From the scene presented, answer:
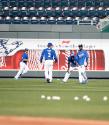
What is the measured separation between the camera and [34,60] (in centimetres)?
3972

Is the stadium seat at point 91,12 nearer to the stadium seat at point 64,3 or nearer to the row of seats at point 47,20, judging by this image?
the row of seats at point 47,20

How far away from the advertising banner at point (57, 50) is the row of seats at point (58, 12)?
2188mm

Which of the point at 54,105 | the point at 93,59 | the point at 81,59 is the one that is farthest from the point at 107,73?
the point at 54,105

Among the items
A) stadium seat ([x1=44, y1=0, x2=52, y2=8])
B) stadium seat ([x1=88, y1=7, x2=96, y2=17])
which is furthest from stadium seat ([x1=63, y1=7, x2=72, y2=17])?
stadium seat ([x1=88, y1=7, x2=96, y2=17])

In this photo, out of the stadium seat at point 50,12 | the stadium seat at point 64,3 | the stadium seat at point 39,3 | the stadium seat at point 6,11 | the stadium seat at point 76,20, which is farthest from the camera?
the stadium seat at point 39,3

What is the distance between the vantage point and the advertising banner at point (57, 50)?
1542 inches

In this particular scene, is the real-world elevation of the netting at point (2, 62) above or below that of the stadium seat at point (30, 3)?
below

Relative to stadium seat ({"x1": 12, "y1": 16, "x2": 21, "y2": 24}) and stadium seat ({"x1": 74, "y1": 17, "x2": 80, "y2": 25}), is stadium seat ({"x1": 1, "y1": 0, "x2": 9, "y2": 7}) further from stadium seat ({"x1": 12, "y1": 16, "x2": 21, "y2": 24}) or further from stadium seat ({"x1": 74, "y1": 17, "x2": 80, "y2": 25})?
stadium seat ({"x1": 74, "y1": 17, "x2": 80, "y2": 25})

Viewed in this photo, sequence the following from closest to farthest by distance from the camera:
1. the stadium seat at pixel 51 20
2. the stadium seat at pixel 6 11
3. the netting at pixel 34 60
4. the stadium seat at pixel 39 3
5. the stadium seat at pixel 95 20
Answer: the netting at pixel 34 60 < the stadium seat at pixel 95 20 < the stadium seat at pixel 51 20 < the stadium seat at pixel 6 11 < the stadium seat at pixel 39 3

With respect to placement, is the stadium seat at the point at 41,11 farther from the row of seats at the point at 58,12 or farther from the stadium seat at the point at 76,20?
the stadium seat at the point at 76,20

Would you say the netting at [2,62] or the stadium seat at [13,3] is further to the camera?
the stadium seat at [13,3]

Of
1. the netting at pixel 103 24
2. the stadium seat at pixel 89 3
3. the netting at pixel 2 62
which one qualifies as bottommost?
the netting at pixel 2 62

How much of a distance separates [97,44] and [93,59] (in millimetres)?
1101

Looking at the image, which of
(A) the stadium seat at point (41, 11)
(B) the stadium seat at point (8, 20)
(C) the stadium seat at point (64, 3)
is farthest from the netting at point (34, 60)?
(C) the stadium seat at point (64, 3)
